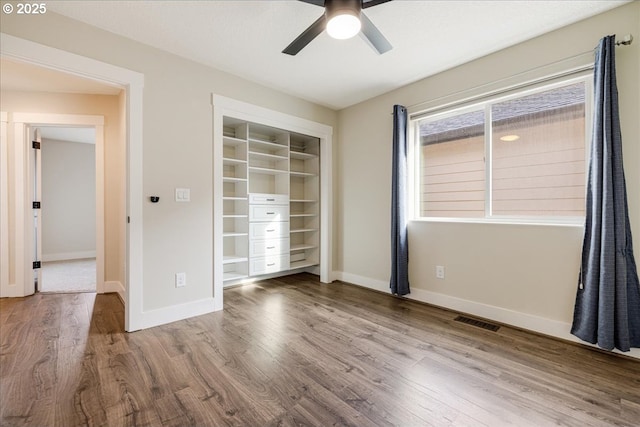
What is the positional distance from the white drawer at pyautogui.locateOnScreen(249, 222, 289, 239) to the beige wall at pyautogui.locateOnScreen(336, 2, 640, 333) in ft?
2.86

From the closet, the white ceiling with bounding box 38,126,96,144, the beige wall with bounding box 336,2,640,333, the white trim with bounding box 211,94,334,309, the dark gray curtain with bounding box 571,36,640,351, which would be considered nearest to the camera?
the dark gray curtain with bounding box 571,36,640,351

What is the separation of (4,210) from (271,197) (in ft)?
10.2

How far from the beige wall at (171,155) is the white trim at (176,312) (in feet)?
0.15

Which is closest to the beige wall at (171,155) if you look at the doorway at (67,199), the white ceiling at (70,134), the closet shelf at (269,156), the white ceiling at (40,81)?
the white ceiling at (40,81)

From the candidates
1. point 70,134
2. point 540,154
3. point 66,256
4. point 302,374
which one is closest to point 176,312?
point 302,374

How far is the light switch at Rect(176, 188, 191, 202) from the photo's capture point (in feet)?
8.70

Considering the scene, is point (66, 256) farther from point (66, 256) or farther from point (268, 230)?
point (268, 230)

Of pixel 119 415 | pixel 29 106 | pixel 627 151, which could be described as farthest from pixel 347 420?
pixel 29 106

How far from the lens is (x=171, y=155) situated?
2613 millimetres

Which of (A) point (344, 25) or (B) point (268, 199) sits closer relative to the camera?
(A) point (344, 25)

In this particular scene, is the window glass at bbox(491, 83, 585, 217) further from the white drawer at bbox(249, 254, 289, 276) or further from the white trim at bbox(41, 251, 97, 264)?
the white trim at bbox(41, 251, 97, 264)

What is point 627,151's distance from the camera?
198 cm

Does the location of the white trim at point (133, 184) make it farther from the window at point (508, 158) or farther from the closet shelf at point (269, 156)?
the window at point (508, 158)

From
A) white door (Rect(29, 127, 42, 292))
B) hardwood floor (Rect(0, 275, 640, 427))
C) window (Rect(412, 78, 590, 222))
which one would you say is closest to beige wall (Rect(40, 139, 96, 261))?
white door (Rect(29, 127, 42, 292))
